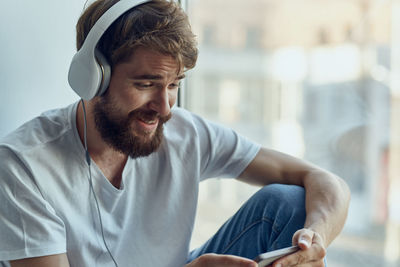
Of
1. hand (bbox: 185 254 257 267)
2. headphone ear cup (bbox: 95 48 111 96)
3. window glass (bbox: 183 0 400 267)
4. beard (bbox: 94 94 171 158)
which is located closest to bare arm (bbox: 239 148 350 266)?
hand (bbox: 185 254 257 267)

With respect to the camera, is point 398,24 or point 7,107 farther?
point 398,24

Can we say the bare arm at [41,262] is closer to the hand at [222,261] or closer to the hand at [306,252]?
the hand at [222,261]

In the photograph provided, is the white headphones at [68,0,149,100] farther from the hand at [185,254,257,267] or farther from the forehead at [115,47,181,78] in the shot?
the hand at [185,254,257,267]

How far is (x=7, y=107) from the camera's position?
1.12m

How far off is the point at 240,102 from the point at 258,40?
0.48 meters

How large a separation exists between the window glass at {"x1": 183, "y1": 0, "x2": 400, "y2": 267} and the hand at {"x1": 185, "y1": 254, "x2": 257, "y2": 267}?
2149mm

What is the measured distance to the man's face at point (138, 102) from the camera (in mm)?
1006

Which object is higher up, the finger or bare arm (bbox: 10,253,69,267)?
bare arm (bbox: 10,253,69,267)

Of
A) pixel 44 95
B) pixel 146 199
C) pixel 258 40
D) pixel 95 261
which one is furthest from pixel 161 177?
pixel 258 40

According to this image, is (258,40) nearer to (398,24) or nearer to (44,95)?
(398,24)

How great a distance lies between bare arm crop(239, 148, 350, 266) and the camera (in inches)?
42.7

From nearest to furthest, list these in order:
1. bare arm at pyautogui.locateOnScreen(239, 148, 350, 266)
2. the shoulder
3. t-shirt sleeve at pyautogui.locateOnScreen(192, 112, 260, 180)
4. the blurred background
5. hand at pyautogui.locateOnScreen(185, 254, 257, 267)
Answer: hand at pyautogui.locateOnScreen(185, 254, 257, 267) → the shoulder → bare arm at pyautogui.locateOnScreen(239, 148, 350, 266) → t-shirt sleeve at pyautogui.locateOnScreen(192, 112, 260, 180) → the blurred background

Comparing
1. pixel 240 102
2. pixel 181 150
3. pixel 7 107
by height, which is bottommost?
pixel 240 102

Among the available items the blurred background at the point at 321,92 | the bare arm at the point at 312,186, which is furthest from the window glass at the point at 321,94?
the bare arm at the point at 312,186
